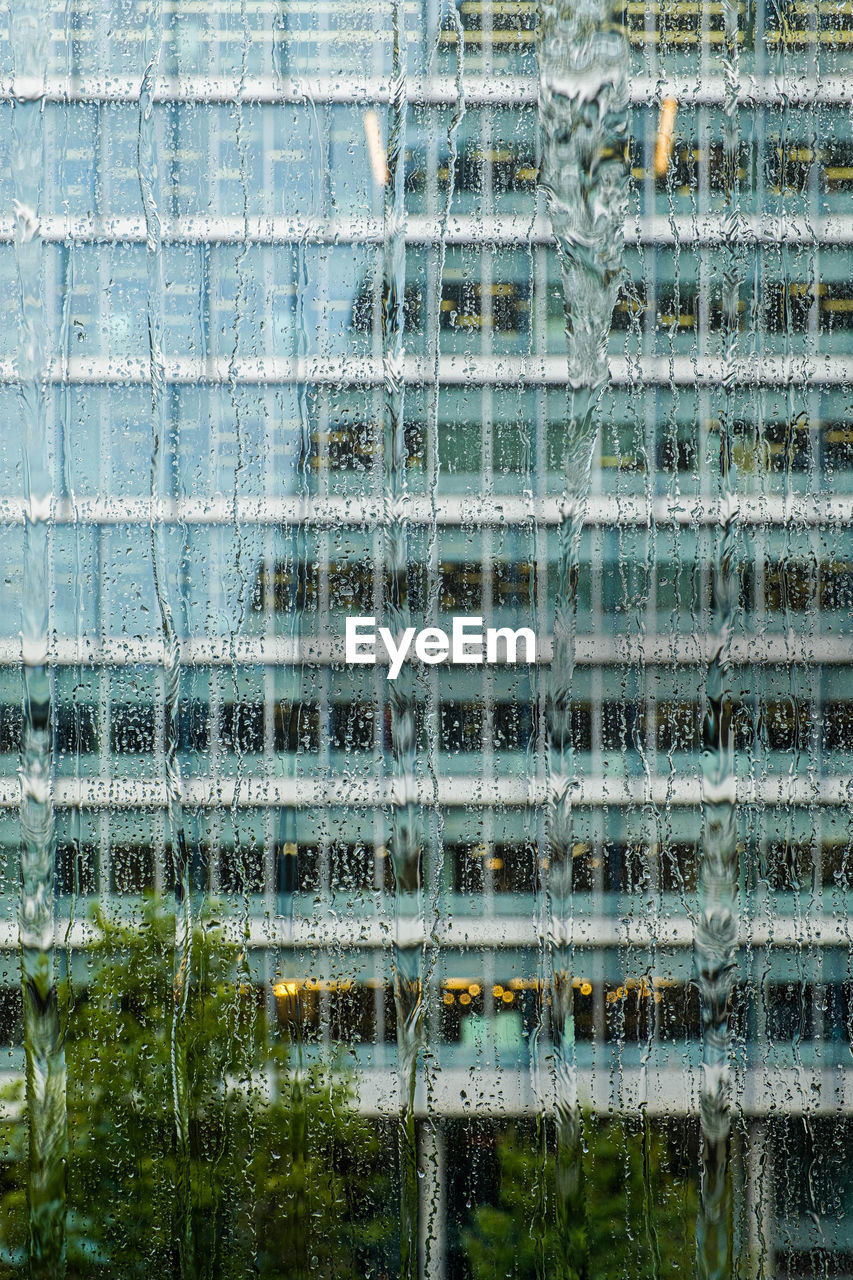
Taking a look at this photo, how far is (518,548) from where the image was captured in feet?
4.72

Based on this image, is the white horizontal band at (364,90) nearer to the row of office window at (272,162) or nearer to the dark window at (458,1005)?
the row of office window at (272,162)

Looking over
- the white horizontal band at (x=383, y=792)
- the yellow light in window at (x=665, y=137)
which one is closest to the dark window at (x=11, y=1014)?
the white horizontal band at (x=383, y=792)

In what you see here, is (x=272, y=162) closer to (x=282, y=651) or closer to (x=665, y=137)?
(x=665, y=137)

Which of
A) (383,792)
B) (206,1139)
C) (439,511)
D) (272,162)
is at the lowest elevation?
(206,1139)

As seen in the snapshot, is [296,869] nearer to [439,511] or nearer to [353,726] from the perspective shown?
[353,726]

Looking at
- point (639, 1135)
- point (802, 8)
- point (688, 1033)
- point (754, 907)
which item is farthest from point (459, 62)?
point (639, 1135)

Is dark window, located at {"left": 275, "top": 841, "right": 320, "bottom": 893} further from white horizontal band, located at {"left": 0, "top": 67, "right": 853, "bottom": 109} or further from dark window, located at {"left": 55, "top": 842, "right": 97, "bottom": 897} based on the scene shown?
white horizontal band, located at {"left": 0, "top": 67, "right": 853, "bottom": 109}

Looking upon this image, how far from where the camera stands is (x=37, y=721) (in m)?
1.42

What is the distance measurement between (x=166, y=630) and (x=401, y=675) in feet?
1.39

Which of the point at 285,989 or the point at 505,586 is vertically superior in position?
the point at 505,586
